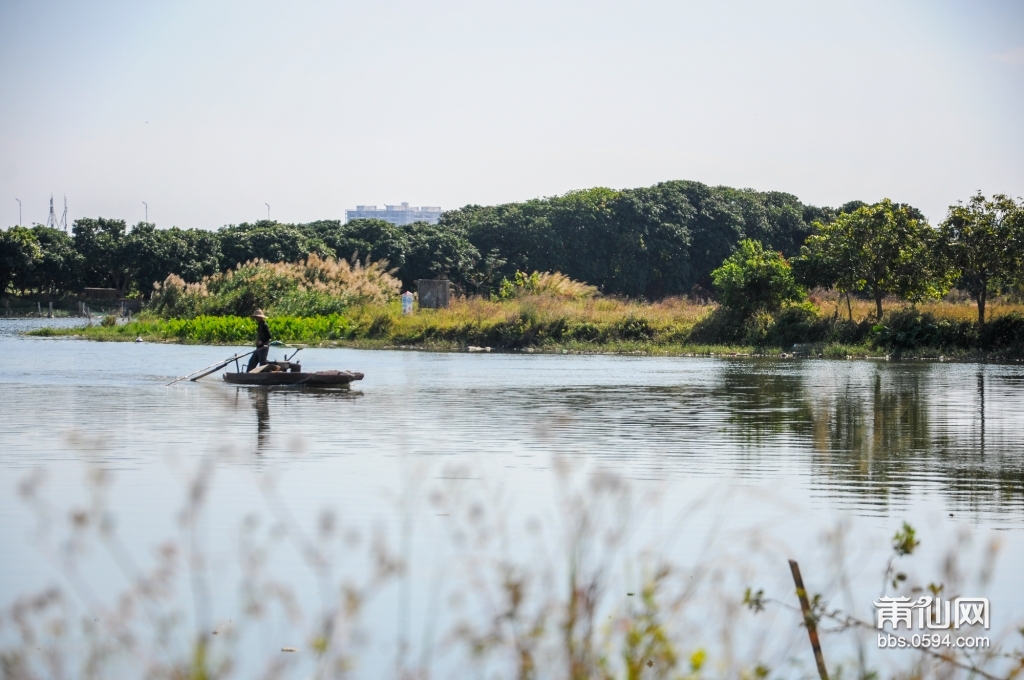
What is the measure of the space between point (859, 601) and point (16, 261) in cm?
7203

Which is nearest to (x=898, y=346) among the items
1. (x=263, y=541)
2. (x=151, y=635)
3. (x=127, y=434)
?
(x=127, y=434)

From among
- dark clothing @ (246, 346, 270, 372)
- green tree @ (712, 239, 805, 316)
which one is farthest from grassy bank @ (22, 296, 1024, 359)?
dark clothing @ (246, 346, 270, 372)

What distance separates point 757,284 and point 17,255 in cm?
4808

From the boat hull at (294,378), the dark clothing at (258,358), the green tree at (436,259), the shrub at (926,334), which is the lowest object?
the boat hull at (294,378)

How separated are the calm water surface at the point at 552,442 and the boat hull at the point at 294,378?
0.39 m

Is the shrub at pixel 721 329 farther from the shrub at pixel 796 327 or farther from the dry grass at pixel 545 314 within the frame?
the shrub at pixel 796 327

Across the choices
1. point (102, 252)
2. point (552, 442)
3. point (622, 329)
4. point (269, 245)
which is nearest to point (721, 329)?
point (622, 329)

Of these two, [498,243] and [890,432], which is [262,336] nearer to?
[890,432]

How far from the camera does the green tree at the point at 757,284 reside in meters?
41.8

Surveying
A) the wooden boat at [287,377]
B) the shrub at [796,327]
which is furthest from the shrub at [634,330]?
the wooden boat at [287,377]

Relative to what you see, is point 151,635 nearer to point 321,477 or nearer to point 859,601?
point 859,601

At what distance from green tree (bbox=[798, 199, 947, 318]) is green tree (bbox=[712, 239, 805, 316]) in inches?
48.3

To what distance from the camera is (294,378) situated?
25.6m

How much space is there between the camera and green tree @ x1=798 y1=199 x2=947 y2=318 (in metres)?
40.1
